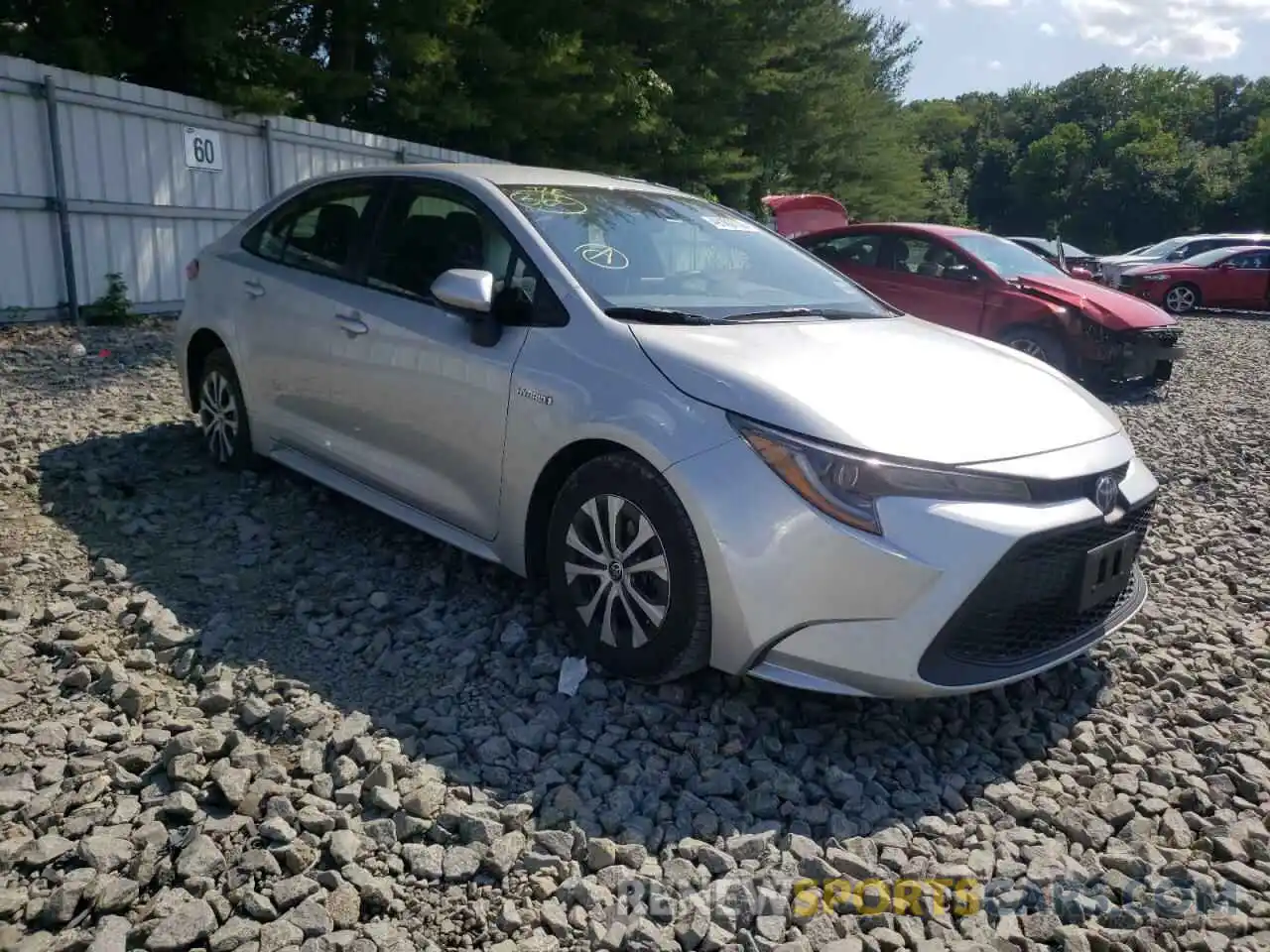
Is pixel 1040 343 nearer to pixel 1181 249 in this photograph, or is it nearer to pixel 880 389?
pixel 880 389

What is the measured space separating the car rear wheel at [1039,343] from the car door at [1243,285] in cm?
1273

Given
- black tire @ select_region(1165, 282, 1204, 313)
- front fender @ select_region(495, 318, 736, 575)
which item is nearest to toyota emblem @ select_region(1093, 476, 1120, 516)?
front fender @ select_region(495, 318, 736, 575)

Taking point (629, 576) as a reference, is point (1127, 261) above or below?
below

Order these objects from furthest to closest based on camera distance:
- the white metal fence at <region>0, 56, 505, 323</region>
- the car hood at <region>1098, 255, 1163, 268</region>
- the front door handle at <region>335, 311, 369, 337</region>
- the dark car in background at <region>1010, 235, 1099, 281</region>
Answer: the car hood at <region>1098, 255, 1163, 268</region> < the dark car in background at <region>1010, 235, 1099, 281</region> < the white metal fence at <region>0, 56, 505, 323</region> < the front door handle at <region>335, 311, 369, 337</region>

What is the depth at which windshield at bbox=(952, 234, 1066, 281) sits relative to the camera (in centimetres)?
972

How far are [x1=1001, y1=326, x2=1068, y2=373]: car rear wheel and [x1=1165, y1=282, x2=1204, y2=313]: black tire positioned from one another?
485 inches

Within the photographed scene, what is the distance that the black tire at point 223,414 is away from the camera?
5.06 m

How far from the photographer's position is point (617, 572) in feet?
10.9

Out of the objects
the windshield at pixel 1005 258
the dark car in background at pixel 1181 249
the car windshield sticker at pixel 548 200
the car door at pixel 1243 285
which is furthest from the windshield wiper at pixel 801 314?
the car door at pixel 1243 285

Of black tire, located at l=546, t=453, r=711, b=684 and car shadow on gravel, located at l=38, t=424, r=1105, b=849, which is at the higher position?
black tire, located at l=546, t=453, r=711, b=684

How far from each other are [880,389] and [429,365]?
1.69m

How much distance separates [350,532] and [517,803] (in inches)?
84.3

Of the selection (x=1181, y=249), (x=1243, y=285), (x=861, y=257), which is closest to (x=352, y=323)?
(x=861, y=257)

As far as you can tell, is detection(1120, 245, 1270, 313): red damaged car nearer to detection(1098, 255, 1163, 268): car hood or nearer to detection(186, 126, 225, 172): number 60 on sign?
detection(1098, 255, 1163, 268): car hood
